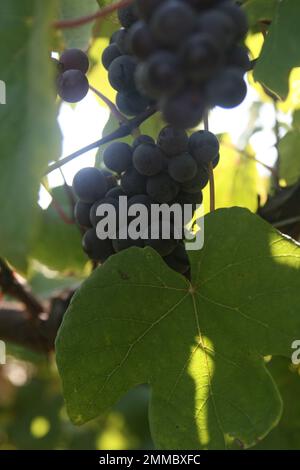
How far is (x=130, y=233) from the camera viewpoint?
1.16 meters

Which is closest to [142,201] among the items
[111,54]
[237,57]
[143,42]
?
[111,54]

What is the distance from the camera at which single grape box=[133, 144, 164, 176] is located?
1109mm

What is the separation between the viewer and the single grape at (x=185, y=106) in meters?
0.64

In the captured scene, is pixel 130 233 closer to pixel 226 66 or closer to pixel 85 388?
pixel 85 388

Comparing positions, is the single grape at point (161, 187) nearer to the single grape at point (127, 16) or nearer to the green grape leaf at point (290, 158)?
the single grape at point (127, 16)

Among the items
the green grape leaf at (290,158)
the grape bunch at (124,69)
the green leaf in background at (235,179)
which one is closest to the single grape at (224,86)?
the grape bunch at (124,69)

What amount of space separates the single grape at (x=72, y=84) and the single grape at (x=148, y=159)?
0.14m

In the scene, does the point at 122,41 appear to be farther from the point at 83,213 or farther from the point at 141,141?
the point at 83,213

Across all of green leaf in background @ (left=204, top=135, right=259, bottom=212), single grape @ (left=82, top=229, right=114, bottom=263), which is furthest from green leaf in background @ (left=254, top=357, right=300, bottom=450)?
single grape @ (left=82, top=229, right=114, bottom=263)
